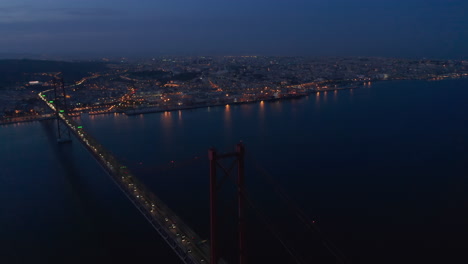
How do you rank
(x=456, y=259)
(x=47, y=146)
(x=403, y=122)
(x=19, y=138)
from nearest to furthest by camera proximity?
(x=456, y=259) < (x=47, y=146) < (x=19, y=138) < (x=403, y=122)

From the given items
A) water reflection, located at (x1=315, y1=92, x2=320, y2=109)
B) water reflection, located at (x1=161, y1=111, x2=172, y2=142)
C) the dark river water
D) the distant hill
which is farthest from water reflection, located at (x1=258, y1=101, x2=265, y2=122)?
the distant hill

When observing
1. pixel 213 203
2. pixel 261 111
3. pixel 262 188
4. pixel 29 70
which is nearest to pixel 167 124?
pixel 261 111

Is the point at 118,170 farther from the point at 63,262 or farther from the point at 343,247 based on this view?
the point at 343,247

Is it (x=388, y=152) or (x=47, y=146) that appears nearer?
(x=388, y=152)

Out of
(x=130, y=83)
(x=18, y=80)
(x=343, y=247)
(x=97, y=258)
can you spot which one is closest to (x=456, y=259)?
(x=343, y=247)

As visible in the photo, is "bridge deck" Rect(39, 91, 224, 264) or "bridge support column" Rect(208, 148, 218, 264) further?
"bridge deck" Rect(39, 91, 224, 264)

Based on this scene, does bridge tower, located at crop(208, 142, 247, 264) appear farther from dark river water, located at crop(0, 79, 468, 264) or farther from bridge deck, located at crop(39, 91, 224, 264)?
dark river water, located at crop(0, 79, 468, 264)

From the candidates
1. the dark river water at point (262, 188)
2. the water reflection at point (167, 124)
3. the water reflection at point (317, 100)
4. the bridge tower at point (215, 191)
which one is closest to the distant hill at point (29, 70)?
the water reflection at point (167, 124)

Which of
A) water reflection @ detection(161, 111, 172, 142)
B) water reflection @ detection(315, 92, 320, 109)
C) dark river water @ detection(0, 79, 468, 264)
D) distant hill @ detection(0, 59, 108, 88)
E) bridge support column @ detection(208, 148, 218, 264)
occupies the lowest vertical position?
dark river water @ detection(0, 79, 468, 264)
